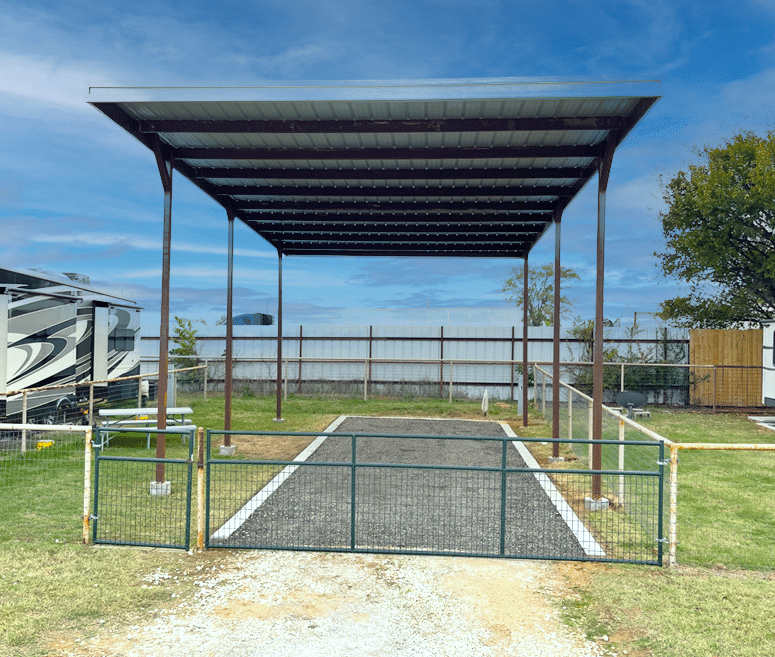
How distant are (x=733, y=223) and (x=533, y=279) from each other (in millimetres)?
8506

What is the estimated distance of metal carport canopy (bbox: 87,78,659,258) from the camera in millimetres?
6941

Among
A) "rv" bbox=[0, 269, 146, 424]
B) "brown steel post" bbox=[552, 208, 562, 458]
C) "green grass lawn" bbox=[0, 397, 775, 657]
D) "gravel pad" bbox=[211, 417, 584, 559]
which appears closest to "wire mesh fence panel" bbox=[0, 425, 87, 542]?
"green grass lawn" bbox=[0, 397, 775, 657]

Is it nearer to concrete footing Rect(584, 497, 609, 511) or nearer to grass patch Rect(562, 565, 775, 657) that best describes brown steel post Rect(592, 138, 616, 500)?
concrete footing Rect(584, 497, 609, 511)

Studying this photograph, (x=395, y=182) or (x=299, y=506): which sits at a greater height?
(x=395, y=182)

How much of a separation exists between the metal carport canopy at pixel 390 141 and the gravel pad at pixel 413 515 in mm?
3722

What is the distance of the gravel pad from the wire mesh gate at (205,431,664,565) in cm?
1

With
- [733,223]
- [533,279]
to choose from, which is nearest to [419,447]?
[733,223]

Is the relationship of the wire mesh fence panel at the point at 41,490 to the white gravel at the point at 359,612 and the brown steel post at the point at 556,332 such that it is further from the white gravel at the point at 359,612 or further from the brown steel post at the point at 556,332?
the brown steel post at the point at 556,332

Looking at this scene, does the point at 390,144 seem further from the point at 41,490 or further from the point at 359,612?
the point at 41,490

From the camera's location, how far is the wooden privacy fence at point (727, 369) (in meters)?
20.4

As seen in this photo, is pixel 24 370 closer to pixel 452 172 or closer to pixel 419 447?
pixel 419 447

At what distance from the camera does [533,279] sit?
27141mm

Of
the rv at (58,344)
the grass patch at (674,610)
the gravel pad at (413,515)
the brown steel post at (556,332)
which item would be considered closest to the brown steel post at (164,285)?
the gravel pad at (413,515)

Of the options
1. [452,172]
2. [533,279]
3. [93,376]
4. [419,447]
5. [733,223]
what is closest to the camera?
[452,172]
